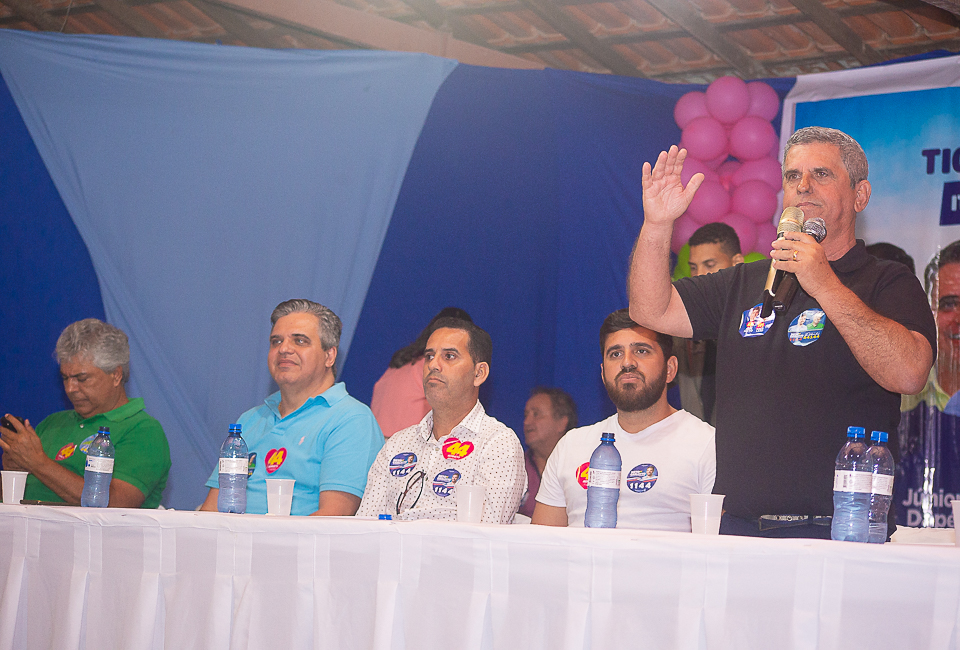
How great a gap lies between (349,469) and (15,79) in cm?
264

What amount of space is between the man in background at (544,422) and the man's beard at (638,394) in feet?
3.95

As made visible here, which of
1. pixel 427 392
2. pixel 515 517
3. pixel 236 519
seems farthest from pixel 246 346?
pixel 236 519

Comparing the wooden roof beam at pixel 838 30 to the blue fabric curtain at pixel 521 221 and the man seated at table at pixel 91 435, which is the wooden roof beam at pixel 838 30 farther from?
the man seated at table at pixel 91 435

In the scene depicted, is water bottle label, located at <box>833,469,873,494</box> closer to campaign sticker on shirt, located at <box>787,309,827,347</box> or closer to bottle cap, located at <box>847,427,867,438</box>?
bottle cap, located at <box>847,427,867,438</box>

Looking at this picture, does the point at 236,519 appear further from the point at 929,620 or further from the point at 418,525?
the point at 929,620

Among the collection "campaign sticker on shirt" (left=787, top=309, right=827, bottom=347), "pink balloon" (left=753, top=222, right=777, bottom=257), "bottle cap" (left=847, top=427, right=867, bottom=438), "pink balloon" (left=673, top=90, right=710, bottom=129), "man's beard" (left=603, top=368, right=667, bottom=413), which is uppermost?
"pink balloon" (left=673, top=90, right=710, bottom=129)

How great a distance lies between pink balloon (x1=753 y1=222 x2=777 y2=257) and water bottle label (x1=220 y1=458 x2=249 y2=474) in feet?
8.15

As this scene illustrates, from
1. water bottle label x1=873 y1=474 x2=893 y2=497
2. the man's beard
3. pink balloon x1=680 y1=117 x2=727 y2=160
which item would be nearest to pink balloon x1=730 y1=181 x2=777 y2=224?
pink balloon x1=680 y1=117 x2=727 y2=160

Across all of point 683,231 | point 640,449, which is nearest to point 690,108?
point 683,231

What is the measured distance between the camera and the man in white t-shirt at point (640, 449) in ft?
8.52

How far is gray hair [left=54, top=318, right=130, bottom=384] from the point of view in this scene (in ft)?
10.8

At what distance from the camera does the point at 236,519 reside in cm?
179

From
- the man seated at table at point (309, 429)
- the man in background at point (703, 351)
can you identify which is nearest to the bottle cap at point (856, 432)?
the man seated at table at point (309, 429)

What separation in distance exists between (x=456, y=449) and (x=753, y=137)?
2.12 metres
